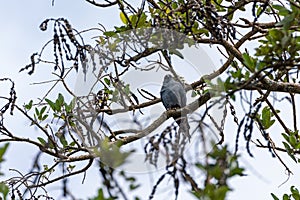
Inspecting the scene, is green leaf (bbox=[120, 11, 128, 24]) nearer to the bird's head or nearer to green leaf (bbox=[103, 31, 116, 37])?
green leaf (bbox=[103, 31, 116, 37])

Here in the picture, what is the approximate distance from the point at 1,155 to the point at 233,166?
19.4 inches

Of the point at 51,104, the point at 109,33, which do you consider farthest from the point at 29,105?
the point at 109,33

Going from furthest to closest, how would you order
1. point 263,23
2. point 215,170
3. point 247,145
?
1. point 263,23
2. point 247,145
3. point 215,170

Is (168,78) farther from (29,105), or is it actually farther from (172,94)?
(29,105)

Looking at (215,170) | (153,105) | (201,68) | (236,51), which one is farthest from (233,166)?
(153,105)

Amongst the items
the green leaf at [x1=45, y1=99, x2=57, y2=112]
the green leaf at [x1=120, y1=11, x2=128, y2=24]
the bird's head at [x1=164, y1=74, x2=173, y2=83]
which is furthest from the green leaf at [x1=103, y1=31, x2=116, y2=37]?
the bird's head at [x1=164, y1=74, x2=173, y2=83]

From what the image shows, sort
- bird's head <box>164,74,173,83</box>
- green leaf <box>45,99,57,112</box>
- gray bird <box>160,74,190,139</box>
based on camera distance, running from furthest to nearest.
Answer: bird's head <box>164,74,173,83</box>, gray bird <box>160,74,190,139</box>, green leaf <box>45,99,57,112</box>

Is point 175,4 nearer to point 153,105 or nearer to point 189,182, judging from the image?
point 153,105

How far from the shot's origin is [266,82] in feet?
7.27

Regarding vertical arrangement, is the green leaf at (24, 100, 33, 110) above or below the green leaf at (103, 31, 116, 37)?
below

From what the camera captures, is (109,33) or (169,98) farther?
(169,98)

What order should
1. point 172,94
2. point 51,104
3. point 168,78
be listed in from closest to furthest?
point 51,104, point 172,94, point 168,78

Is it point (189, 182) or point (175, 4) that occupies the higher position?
point (175, 4)

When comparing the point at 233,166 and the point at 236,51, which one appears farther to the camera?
the point at 236,51
